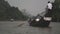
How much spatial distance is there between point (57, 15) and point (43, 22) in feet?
270

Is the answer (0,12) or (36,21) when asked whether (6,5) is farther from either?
(36,21)

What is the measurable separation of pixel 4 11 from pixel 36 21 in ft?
370

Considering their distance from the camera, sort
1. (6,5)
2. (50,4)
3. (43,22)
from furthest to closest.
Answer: (6,5)
(43,22)
(50,4)

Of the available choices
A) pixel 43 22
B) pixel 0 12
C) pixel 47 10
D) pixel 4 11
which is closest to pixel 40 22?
pixel 43 22

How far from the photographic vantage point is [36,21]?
Result: 2702cm

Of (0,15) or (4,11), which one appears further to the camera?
(4,11)

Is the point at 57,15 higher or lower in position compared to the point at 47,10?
lower

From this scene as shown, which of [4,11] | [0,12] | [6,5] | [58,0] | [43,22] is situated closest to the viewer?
[43,22]

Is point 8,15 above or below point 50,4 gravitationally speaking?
below

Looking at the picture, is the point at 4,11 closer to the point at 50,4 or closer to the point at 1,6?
the point at 1,6

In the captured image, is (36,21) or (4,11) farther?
(4,11)

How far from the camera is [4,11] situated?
13875 cm

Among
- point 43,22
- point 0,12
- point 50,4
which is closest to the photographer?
point 50,4

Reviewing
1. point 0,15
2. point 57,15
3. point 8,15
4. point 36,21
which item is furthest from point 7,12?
point 36,21
